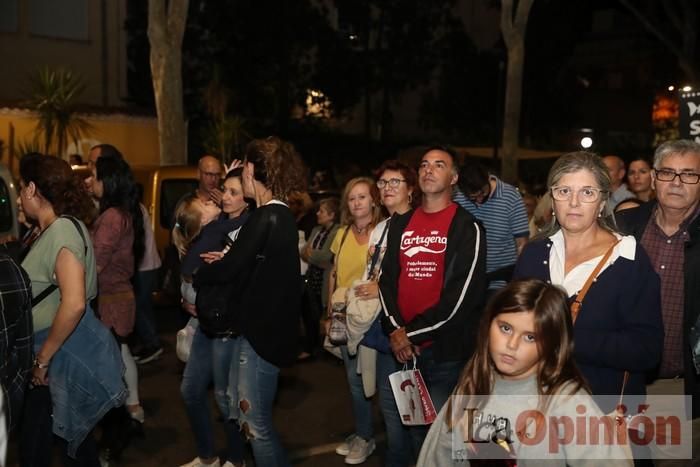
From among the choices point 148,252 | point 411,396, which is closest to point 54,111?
point 148,252

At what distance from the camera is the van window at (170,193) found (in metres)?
10.8

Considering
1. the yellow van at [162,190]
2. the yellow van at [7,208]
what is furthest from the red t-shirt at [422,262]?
the yellow van at [162,190]

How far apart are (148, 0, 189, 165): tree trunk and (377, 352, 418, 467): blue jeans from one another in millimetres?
12207

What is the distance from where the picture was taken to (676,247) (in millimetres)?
4383

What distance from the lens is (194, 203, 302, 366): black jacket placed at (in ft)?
15.2

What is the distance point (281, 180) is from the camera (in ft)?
15.8

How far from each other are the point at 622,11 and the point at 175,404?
4222 cm

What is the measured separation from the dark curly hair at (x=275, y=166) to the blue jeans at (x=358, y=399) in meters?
1.49

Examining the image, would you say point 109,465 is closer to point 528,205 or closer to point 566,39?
point 528,205

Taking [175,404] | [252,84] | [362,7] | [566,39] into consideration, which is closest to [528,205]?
[175,404]

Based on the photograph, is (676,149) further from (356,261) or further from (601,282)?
(356,261)

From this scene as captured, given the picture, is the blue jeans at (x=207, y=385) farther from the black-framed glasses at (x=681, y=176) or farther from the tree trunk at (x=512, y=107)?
the tree trunk at (x=512, y=107)

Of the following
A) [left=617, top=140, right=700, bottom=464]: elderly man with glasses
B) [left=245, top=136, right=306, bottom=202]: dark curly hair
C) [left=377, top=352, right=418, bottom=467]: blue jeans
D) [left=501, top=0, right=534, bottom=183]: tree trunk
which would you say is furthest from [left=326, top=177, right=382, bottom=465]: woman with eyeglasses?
[left=501, top=0, right=534, bottom=183]: tree trunk

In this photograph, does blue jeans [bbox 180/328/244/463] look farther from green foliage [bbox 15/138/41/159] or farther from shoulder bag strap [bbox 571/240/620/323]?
green foliage [bbox 15/138/41/159]
